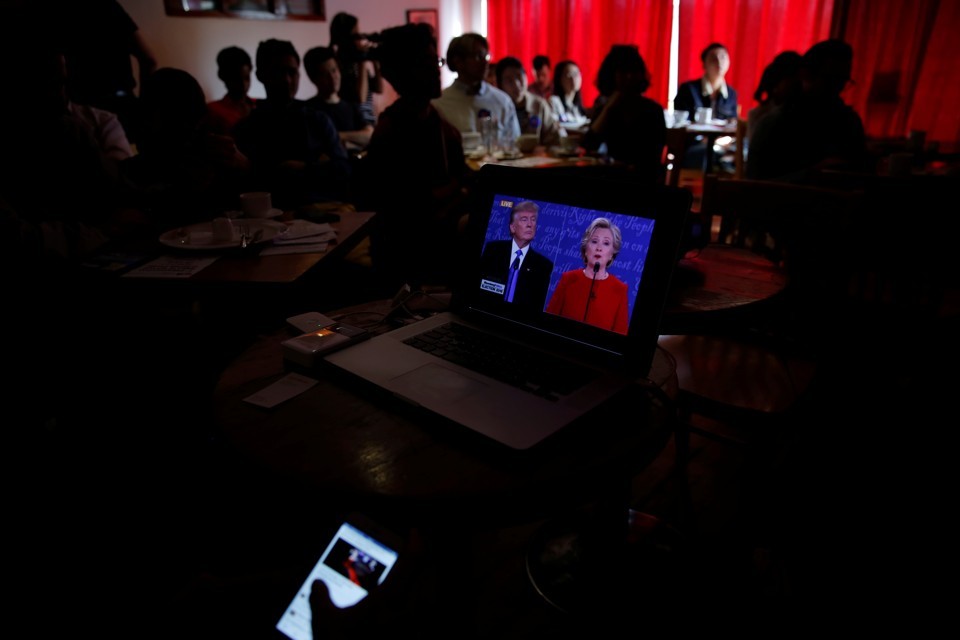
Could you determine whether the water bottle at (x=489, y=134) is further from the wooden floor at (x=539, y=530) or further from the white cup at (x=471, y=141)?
the wooden floor at (x=539, y=530)

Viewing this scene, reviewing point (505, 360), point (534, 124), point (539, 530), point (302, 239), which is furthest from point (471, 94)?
point (505, 360)

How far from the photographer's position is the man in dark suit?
0.92 meters

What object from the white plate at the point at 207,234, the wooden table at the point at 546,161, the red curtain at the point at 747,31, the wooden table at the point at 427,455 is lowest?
the wooden table at the point at 427,455

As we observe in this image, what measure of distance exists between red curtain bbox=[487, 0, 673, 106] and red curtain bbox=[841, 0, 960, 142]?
1.72 m

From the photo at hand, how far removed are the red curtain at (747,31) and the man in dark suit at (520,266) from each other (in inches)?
221

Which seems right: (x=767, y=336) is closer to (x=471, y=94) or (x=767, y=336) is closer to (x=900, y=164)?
(x=900, y=164)

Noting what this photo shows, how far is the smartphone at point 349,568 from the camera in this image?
90cm

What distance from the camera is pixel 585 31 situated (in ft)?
21.6

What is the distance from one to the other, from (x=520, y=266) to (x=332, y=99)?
3733 millimetres

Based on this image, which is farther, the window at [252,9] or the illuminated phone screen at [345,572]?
the window at [252,9]

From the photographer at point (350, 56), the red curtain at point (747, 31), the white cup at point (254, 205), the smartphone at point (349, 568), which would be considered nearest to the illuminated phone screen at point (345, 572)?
the smartphone at point (349, 568)

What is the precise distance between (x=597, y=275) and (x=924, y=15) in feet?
18.2

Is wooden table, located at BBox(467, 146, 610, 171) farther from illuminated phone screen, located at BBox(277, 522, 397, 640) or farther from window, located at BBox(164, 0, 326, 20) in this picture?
window, located at BBox(164, 0, 326, 20)

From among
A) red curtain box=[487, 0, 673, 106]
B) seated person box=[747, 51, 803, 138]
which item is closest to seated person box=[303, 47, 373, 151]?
seated person box=[747, 51, 803, 138]
